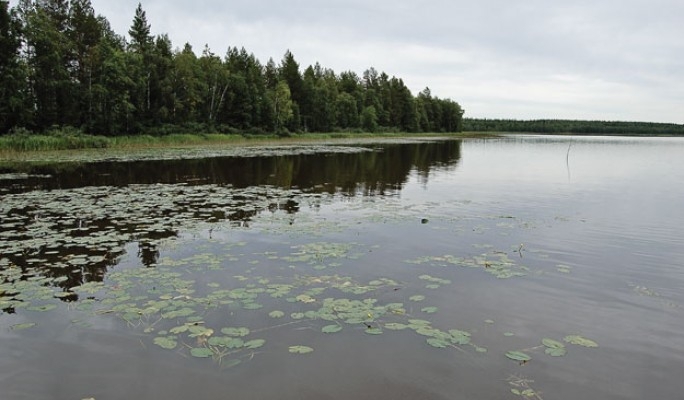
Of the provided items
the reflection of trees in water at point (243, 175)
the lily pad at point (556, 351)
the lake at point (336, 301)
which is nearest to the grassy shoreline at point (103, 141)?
the reflection of trees in water at point (243, 175)

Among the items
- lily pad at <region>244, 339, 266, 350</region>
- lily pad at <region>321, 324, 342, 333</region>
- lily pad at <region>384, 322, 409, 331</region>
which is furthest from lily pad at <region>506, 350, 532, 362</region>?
lily pad at <region>244, 339, 266, 350</region>

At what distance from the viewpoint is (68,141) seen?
1649 inches

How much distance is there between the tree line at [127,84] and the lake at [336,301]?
1563 inches

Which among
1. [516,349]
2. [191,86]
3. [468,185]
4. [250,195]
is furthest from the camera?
[191,86]

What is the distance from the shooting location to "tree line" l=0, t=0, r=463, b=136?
46.0 m

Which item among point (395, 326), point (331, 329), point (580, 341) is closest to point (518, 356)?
point (580, 341)

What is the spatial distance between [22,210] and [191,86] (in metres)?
55.3

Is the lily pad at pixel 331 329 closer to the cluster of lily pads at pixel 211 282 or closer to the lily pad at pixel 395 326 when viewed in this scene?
the cluster of lily pads at pixel 211 282

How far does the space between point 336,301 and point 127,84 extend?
57.1 meters

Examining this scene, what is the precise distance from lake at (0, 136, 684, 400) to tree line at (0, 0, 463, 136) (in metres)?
39.7

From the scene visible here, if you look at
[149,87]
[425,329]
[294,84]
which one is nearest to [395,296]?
[425,329]

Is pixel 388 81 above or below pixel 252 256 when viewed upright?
above

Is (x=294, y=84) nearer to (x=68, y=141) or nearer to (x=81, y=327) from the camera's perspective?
(x=68, y=141)

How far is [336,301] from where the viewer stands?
6.86 meters
